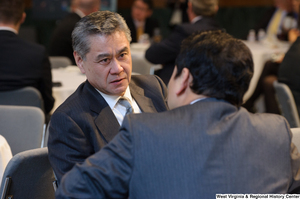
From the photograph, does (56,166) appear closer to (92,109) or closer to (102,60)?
(92,109)

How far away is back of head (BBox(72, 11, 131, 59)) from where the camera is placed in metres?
1.52

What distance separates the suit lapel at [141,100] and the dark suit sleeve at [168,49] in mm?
1783

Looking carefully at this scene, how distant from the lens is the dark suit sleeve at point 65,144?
136 centimetres

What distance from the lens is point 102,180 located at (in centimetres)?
100

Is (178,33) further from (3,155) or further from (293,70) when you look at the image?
(3,155)

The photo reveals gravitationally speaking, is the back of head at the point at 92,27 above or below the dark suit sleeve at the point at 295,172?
above

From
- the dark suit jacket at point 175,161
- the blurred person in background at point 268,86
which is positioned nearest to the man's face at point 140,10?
the blurred person in background at point 268,86

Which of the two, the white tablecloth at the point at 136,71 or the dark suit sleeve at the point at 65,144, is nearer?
the dark suit sleeve at the point at 65,144

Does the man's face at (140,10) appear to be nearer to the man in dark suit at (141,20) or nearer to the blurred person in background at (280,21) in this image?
the man in dark suit at (141,20)

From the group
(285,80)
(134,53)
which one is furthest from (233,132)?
(134,53)

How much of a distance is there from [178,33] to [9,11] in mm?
1476

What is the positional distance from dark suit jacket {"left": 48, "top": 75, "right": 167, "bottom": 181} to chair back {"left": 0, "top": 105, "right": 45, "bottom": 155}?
0.71 metres

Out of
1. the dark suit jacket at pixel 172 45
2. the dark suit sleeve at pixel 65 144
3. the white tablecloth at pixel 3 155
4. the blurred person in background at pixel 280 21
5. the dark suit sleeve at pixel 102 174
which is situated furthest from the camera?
the blurred person in background at pixel 280 21

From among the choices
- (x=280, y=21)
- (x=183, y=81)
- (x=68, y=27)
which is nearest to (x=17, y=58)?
(x=68, y=27)
